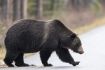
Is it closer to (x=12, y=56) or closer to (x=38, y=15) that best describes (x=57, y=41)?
(x=12, y=56)

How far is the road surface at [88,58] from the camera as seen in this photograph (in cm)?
1541

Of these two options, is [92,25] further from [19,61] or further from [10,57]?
[10,57]

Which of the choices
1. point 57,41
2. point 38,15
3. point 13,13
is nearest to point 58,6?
point 38,15

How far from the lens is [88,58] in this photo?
60.7 feet

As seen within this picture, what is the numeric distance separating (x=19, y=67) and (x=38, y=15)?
14561mm

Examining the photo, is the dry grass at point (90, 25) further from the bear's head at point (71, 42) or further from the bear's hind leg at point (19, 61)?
the bear's hind leg at point (19, 61)

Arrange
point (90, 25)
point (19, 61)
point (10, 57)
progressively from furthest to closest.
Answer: point (90, 25) → point (19, 61) → point (10, 57)

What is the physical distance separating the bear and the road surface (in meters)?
0.40

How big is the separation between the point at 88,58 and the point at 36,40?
11.5 ft

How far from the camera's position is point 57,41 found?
1545cm

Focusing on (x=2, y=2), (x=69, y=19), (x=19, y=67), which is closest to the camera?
(x=19, y=67)

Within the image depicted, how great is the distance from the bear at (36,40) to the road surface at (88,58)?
396mm

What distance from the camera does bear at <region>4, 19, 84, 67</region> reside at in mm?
15164

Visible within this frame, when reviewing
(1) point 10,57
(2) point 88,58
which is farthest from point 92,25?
(1) point 10,57
